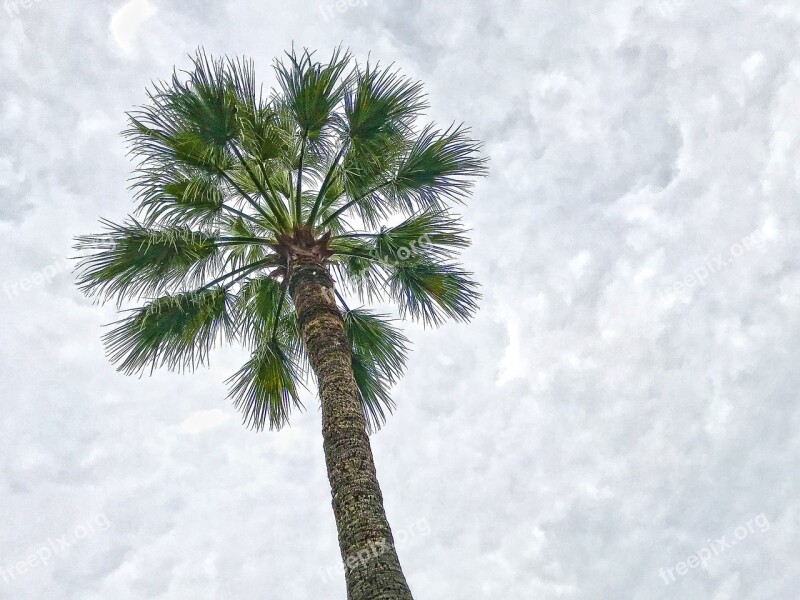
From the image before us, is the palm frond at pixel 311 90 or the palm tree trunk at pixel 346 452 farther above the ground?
the palm frond at pixel 311 90

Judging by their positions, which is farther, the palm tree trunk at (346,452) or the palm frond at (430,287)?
the palm frond at (430,287)

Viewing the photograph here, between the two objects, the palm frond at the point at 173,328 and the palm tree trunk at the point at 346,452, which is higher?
the palm frond at the point at 173,328

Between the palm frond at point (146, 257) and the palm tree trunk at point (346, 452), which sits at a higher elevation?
the palm frond at point (146, 257)

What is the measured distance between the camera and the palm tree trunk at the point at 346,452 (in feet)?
15.0

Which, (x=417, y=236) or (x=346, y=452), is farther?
(x=417, y=236)

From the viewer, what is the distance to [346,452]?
18.1 ft

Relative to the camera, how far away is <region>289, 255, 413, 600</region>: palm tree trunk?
4.58 metres

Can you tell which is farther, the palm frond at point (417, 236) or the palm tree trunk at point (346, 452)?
the palm frond at point (417, 236)

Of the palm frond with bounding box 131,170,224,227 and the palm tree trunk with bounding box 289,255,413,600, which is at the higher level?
the palm frond with bounding box 131,170,224,227

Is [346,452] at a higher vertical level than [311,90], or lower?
lower

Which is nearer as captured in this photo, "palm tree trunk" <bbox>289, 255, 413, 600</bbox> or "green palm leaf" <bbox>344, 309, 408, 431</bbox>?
"palm tree trunk" <bbox>289, 255, 413, 600</bbox>

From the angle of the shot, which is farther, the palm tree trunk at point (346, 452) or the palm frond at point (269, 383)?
the palm frond at point (269, 383)

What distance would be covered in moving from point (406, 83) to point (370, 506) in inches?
198

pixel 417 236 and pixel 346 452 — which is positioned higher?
pixel 417 236
